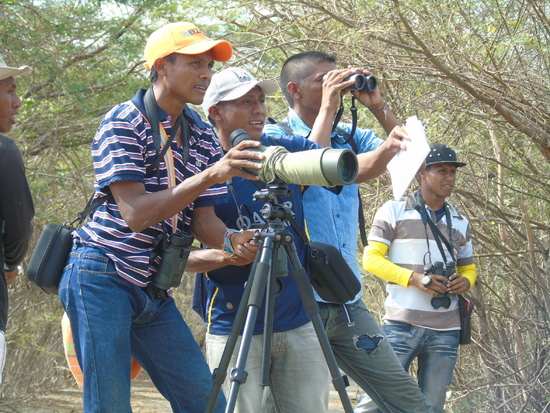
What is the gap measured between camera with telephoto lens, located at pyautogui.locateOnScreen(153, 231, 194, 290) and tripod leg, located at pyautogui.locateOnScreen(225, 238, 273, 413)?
1.08ft

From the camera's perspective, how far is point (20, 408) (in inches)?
255

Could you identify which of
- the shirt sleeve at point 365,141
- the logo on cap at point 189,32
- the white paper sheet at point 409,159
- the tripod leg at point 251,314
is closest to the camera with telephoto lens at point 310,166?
the tripod leg at point 251,314

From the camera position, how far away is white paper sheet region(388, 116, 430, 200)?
2.74 m

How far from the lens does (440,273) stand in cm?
418

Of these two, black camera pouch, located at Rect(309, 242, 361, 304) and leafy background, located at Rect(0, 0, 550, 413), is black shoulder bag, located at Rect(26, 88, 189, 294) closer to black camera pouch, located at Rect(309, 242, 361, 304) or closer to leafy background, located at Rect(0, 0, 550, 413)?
black camera pouch, located at Rect(309, 242, 361, 304)

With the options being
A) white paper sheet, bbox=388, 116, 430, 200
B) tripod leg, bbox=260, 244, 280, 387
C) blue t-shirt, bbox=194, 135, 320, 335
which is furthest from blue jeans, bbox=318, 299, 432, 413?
tripod leg, bbox=260, 244, 280, 387

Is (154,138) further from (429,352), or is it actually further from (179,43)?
(429,352)

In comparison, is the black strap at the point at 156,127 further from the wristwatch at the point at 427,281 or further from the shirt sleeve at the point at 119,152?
the wristwatch at the point at 427,281

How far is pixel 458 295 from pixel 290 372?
1873 mm

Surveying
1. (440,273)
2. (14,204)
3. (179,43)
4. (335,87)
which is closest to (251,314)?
(14,204)

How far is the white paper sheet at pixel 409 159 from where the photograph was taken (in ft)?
9.00

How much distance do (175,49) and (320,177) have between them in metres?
0.93

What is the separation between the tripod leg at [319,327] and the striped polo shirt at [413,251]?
1901mm

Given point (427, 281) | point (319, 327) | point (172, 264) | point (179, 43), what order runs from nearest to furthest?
point (319, 327), point (172, 264), point (179, 43), point (427, 281)
